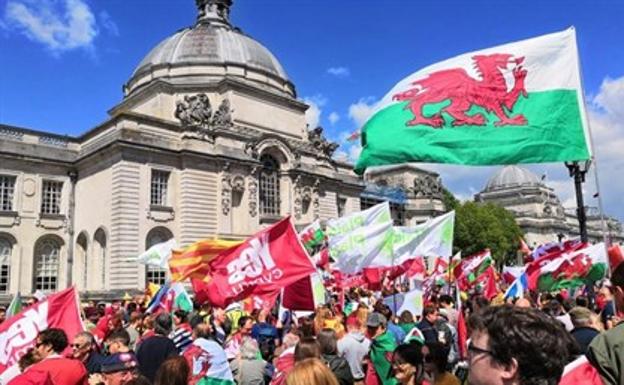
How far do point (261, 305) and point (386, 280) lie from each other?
10210 millimetres

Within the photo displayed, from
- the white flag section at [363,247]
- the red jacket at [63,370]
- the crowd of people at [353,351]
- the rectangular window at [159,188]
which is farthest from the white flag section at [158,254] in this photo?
the red jacket at [63,370]

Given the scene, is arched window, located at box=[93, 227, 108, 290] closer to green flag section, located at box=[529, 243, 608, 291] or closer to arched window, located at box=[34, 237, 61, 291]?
arched window, located at box=[34, 237, 61, 291]

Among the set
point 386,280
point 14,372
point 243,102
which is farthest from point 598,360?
point 243,102

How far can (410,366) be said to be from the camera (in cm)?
524

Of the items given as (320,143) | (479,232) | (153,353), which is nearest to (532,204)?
(479,232)

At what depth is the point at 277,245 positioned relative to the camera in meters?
9.45


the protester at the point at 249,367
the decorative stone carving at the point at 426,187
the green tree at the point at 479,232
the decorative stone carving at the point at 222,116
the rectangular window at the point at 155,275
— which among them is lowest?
the protester at the point at 249,367

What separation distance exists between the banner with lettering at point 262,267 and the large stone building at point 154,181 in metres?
22.1

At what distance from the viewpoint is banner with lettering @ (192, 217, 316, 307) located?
9266mm

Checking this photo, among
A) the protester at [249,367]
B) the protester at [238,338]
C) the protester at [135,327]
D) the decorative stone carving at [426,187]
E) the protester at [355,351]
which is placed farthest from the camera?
the decorative stone carving at [426,187]

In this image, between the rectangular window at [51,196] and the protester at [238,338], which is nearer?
the protester at [238,338]

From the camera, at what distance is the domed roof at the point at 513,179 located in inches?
4082

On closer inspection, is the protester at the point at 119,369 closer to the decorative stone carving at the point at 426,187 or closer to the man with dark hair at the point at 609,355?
the man with dark hair at the point at 609,355

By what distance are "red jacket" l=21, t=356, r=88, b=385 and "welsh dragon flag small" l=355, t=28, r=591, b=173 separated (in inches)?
157
